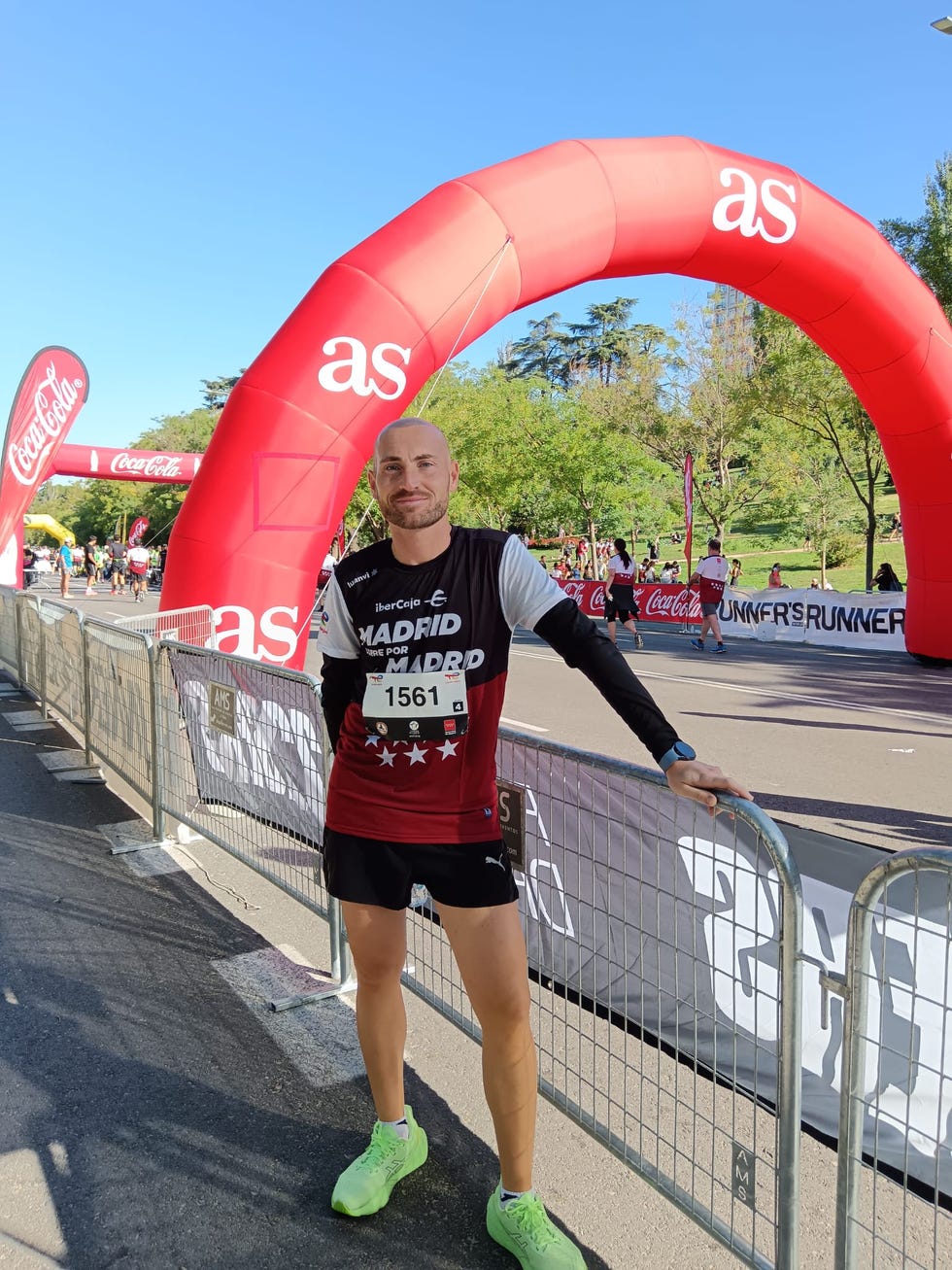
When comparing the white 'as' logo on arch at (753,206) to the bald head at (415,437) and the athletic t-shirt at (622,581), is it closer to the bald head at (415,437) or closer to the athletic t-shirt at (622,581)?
the athletic t-shirt at (622,581)

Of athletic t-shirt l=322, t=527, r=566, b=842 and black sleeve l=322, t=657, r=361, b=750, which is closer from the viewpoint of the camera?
athletic t-shirt l=322, t=527, r=566, b=842

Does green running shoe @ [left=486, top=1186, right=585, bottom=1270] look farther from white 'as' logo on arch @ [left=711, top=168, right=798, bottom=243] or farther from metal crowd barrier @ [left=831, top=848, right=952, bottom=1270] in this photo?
white 'as' logo on arch @ [left=711, top=168, right=798, bottom=243]

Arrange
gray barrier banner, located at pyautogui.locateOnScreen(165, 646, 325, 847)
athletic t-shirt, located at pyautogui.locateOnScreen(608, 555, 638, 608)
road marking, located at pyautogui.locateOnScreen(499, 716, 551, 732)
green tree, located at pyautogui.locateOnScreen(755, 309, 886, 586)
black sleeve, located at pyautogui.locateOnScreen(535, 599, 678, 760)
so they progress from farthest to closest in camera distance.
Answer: green tree, located at pyautogui.locateOnScreen(755, 309, 886, 586), athletic t-shirt, located at pyautogui.locateOnScreen(608, 555, 638, 608), road marking, located at pyautogui.locateOnScreen(499, 716, 551, 732), gray barrier banner, located at pyautogui.locateOnScreen(165, 646, 325, 847), black sleeve, located at pyautogui.locateOnScreen(535, 599, 678, 760)

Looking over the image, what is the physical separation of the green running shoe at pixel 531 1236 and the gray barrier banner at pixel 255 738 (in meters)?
1.77

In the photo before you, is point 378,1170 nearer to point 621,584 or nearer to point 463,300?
point 463,300

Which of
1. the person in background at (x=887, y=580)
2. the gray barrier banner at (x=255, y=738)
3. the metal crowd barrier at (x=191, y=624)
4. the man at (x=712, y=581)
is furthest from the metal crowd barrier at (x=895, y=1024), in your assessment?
the person in background at (x=887, y=580)

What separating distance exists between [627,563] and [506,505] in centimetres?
2115

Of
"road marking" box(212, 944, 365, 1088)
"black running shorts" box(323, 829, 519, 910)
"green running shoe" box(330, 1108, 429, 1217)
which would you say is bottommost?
"road marking" box(212, 944, 365, 1088)

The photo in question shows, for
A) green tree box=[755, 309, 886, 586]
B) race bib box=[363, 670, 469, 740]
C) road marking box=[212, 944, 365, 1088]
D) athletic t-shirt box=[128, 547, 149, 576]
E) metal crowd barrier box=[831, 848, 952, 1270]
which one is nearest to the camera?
metal crowd barrier box=[831, 848, 952, 1270]

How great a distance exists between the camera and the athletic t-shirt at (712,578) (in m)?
17.3

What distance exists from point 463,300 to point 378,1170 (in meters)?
7.12

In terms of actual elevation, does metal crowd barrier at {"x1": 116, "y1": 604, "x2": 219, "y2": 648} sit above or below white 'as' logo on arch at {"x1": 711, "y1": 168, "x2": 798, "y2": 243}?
below

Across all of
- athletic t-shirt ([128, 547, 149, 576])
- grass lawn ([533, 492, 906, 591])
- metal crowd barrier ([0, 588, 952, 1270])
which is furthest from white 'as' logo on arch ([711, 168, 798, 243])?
athletic t-shirt ([128, 547, 149, 576])

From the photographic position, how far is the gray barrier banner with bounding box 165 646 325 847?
3975mm
